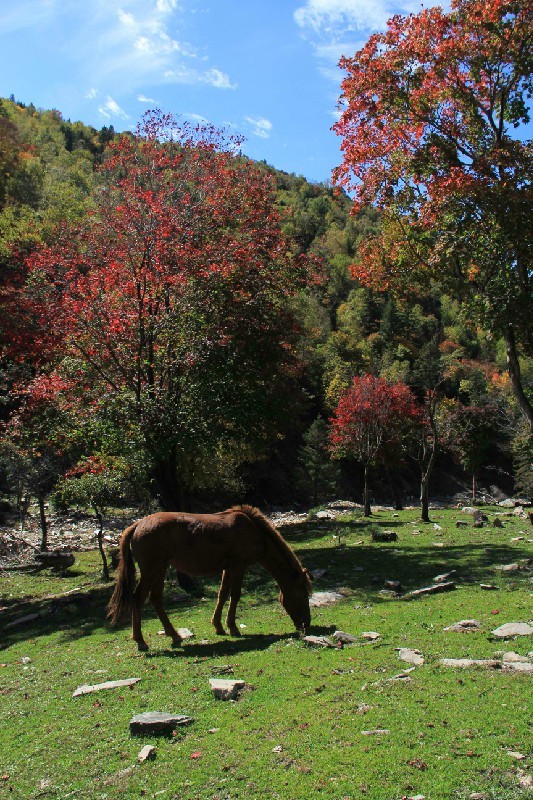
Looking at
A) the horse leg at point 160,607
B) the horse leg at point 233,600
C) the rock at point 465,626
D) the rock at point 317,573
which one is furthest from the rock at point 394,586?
the horse leg at point 160,607

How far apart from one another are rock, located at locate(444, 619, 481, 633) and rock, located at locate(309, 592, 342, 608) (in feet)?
11.2

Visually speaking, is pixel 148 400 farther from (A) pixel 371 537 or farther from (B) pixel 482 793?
(B) pixel 482 793

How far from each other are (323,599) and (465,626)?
3.87m

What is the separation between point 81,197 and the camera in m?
68.6

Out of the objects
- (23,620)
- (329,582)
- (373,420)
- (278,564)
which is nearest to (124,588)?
(278,564)

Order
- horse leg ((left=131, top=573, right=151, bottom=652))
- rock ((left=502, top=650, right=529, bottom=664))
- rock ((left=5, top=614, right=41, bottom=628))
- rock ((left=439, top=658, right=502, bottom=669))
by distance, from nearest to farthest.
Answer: rock ((left=439, top=658, right=502, bottom=669)), rock ((left=502, top=650, right=529, bottom=664)), horse leg ((left=131, top=573, right=151, bottom=652)), rock ((left=5, top=614, right=41, bottom=628))

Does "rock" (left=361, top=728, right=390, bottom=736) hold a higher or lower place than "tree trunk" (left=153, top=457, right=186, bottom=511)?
lower

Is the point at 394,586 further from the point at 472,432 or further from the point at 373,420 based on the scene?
the point at 472,432

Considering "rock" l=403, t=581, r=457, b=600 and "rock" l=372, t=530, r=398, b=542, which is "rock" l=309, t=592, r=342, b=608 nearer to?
"rock" l=403, t=581, r=457, b=600

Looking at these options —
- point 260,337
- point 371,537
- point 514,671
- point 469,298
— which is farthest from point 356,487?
point 514,671

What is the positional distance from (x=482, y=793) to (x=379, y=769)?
88 cm

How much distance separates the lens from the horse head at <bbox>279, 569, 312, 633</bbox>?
10.1 metres

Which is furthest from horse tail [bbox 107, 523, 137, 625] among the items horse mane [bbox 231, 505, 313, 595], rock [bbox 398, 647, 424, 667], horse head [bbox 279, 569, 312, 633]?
rock [bbox 398, 647, 424, 667]

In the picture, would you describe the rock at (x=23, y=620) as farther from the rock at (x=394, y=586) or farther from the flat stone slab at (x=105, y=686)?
the rock at (x=394, y=586)
